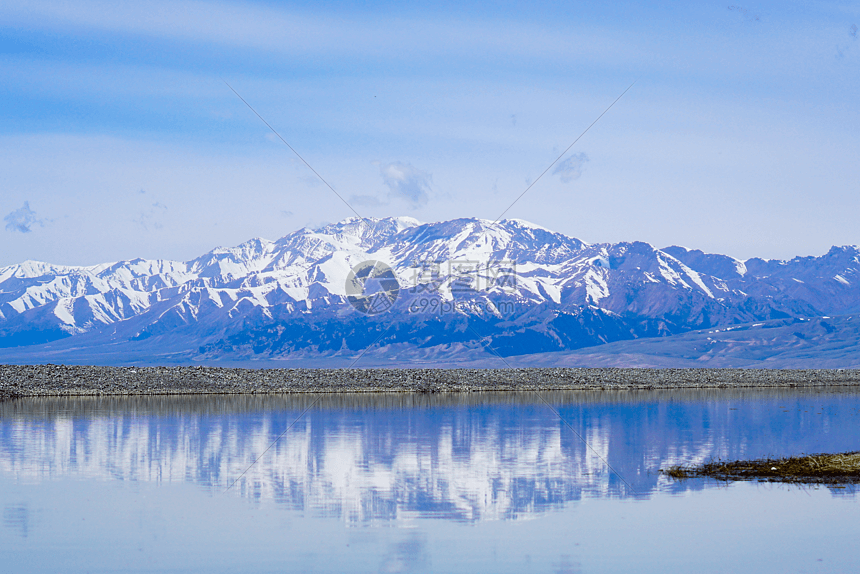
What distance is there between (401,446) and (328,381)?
174ft

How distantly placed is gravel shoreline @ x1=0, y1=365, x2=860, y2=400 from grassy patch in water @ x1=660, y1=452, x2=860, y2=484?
57.2 m

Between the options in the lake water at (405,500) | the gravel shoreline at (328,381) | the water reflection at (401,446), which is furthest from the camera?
the gravel shoreline at (328,381)

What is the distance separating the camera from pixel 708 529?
74.5ft

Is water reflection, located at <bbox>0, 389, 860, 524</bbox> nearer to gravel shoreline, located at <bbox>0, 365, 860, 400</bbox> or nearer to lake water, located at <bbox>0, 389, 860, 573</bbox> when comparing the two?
lake water, located at <bbox>0, 389, 860, 573</bbox>

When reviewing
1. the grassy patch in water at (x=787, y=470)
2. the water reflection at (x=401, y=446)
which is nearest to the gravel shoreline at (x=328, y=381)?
the water reflection at (x=401, y=446)

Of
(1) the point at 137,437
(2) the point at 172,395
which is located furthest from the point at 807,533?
(2) the point at 172,395

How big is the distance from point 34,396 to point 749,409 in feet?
184

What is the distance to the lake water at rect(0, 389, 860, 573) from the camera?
20.3 m

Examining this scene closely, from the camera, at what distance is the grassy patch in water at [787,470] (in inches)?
1169

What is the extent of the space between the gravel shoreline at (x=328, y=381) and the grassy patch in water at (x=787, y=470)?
57.2 meters

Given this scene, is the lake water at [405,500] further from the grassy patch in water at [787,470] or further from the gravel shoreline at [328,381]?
the gravel shoreline at [328,381]

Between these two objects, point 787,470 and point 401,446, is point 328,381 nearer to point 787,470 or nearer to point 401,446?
point 401,446

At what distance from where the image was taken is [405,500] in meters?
27.0

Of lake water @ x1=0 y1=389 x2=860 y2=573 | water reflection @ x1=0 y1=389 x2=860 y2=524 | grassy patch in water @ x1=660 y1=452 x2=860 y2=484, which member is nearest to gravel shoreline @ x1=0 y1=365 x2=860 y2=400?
water reflection @ x1=0 y1=389 x2=860 y2=524
